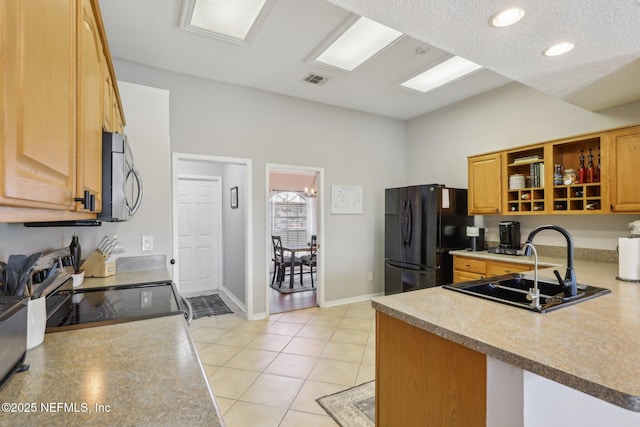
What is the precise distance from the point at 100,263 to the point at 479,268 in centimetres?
350

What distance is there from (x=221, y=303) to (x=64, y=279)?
2868 mm

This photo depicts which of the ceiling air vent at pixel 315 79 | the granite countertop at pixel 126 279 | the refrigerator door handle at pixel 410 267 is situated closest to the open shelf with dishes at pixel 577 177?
the refrigerator door handle at pixel 410 267

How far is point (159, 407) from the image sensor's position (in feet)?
2.24

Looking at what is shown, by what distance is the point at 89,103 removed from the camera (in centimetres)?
106

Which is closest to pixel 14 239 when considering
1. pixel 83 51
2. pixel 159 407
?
pixel 83 51

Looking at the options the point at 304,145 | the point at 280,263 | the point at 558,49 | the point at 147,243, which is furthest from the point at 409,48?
the point at 280,263

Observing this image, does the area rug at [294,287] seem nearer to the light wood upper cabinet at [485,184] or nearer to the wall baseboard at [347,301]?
the wall baseboard at [347,301]

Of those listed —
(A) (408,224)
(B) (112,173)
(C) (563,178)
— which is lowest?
(A) (408,224)

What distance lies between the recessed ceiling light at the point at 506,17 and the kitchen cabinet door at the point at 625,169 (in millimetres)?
1949

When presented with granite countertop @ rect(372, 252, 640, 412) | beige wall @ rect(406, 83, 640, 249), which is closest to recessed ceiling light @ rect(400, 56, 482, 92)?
beige wall @ rect(406, 83, 640, 249)

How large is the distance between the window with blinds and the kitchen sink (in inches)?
258

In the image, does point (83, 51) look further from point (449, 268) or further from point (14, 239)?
point (449, 268)

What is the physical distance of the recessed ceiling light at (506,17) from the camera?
4.75ft

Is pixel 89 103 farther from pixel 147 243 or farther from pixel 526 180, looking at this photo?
pixel 526 180
